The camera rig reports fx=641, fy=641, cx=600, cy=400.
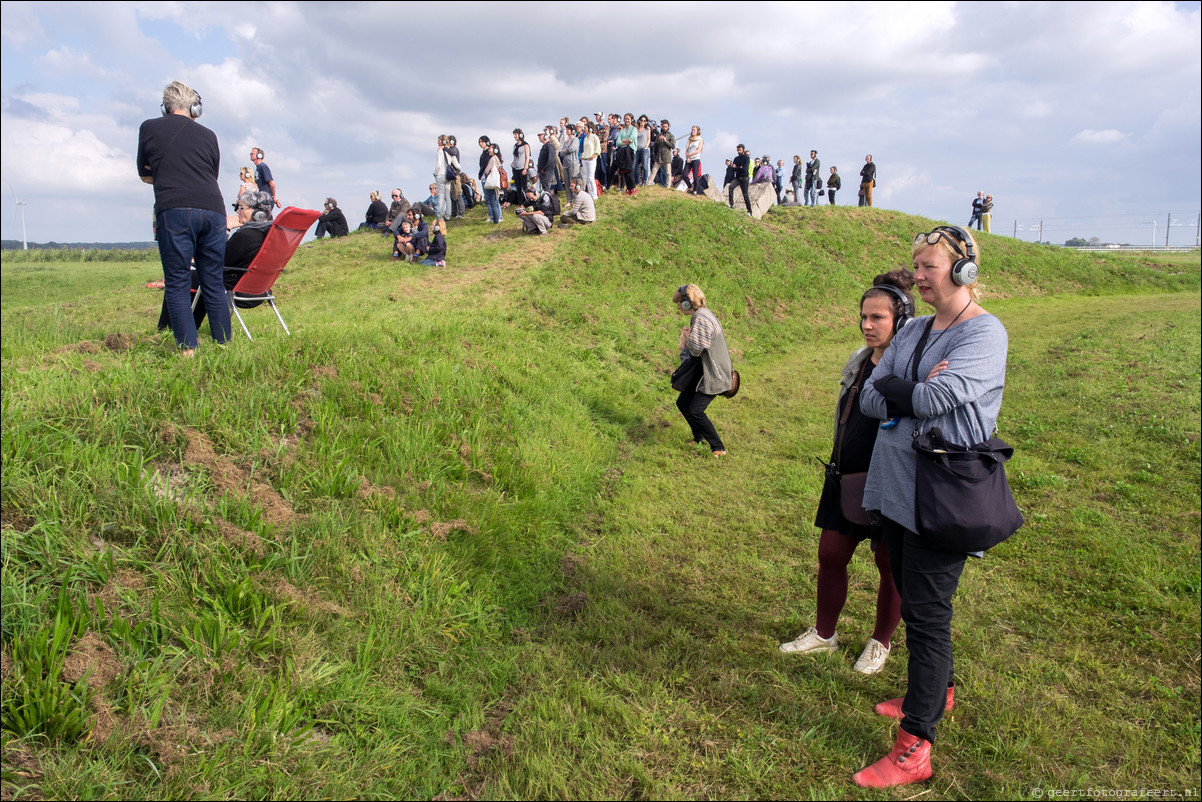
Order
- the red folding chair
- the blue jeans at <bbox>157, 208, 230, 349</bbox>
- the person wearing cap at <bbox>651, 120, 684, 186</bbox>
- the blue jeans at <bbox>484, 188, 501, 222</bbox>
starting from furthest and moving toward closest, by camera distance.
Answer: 1. the person wearing cap at <bbox>651, 120, 684, 186</bbox>
2. the blue jeans at <bbox>484, 188, 501, 222</bbox>
3. the red folding chair
4. the blue jeans at <bbox>157, 208, 230, 349</bbox>

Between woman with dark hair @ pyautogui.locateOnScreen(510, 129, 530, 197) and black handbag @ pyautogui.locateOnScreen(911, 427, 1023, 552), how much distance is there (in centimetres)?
1654

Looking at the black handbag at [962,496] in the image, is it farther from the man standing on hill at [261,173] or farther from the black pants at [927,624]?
the man standing on hill at [261,173]

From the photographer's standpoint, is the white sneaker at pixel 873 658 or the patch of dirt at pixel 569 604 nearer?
the white sneaker at pixel 873 658

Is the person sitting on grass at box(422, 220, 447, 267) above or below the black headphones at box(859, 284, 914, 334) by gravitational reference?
above

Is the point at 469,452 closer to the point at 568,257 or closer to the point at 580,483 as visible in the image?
the point at 580,483

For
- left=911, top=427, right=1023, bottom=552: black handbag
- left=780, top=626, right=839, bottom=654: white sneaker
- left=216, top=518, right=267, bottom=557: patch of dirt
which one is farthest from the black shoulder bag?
left=216, top=518, right=267, bottom=557: patch of dirt

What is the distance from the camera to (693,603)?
419 centimetres

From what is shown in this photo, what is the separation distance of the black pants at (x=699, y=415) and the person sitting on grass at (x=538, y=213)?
9629mm

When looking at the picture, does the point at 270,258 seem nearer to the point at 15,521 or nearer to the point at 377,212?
the point at 15,521

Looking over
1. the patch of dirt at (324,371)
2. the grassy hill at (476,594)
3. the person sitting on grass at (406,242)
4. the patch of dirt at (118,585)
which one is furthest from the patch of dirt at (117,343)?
the person sitting on grass at (406,242)

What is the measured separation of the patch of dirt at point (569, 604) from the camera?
13.3 ft

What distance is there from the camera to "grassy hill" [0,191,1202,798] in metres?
2.61

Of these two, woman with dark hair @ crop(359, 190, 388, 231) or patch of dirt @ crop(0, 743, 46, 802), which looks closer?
patch of dirt @ crop(0, 743, 46, 802)

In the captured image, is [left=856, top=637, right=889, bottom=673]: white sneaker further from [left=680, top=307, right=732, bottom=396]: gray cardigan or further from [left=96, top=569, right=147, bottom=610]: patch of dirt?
[left=680, top=307, right=732, bottom=396]: gray cardigan
